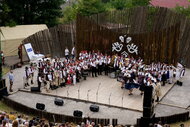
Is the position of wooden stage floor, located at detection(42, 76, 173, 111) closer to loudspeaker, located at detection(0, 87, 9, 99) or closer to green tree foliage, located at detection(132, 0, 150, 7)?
loudspeaker, located at detection(0, 87, 9, 99)

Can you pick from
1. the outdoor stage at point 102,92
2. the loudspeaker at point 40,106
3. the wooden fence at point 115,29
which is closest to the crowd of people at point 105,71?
the outdoor stage at point 102,92

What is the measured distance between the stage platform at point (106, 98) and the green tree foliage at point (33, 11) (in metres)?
14.9

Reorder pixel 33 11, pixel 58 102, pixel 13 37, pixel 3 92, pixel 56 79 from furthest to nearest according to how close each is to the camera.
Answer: pixel 33 11 < pixel 13 37 < pixel 56 79 < pixel 3 92 < pixel 58 102

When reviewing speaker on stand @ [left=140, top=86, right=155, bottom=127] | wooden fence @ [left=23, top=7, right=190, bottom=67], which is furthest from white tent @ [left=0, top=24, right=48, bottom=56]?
speaker on stand @ [left=140, top=86, right=155, bottom=127]

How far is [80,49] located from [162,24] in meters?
9.53

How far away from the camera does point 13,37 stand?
36.0 m

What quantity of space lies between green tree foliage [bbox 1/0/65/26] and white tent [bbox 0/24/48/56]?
254cm

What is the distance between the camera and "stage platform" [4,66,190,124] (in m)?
21.6

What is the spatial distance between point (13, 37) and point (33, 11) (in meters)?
6.68

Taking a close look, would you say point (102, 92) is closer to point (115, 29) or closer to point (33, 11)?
point (115, 29)

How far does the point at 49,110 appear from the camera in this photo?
2180 cm

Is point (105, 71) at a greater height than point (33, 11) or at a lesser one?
lesser

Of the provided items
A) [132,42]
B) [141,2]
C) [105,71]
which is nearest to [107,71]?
[105,71]

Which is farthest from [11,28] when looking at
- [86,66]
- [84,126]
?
[84,126]
